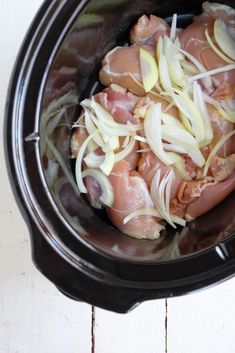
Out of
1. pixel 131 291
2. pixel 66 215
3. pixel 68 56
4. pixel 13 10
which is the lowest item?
pixel 131 291

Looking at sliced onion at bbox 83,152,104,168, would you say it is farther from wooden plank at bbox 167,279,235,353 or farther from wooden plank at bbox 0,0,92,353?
wooden plank at bbox 167,279,235,353

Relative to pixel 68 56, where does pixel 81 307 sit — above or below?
below

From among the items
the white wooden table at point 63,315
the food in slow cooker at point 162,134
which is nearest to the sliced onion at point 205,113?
the food in slow cooker at point 162,134

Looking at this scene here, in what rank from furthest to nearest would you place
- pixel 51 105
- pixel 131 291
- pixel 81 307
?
pixel 81 307 → pixel 51 105 → pixel 131 291

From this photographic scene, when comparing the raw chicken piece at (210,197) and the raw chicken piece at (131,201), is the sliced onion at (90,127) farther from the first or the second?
the raw chicken piece at (210,197)

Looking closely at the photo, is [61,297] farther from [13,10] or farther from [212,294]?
[13,10]

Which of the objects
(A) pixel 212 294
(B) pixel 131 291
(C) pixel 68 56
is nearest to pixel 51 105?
(C) pixel 68 56

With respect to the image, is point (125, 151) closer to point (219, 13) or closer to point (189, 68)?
point (189, 68)

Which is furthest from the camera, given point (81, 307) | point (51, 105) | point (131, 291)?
point (81, 307)
